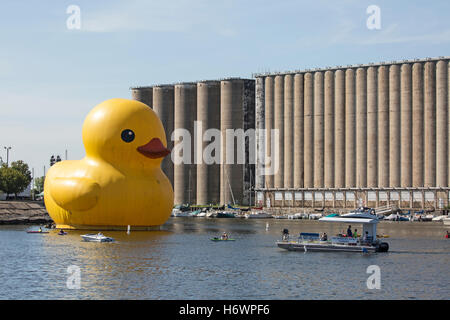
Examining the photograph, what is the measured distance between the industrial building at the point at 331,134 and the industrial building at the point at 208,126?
0.21 meters

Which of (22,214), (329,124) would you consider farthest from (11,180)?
(329,124)

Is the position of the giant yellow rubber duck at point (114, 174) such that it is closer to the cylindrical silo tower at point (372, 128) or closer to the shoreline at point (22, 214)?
the shoreline at point (22, 214)

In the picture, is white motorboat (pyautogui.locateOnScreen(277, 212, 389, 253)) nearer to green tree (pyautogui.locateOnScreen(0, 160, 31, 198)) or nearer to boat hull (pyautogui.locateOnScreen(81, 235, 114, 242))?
boat hull (pyautogui.locateOnScreen(81, 235, 114, 242))

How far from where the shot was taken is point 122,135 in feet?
205

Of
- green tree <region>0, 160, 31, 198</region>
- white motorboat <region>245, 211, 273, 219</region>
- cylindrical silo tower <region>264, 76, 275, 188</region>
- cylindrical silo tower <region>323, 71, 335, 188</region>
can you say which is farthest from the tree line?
cylindrical silo tower <region>323, 71, 335, 188</region>

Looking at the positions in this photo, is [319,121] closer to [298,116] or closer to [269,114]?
[298,116]

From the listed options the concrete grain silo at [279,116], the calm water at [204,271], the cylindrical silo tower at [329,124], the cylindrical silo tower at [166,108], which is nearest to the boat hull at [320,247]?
the calm water at [204,271]

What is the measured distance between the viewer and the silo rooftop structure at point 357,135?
14362cm

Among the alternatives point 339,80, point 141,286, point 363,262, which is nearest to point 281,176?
point 339,80

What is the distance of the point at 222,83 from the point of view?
164 meters

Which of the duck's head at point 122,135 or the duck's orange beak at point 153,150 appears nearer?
the duck's head at point 122,135

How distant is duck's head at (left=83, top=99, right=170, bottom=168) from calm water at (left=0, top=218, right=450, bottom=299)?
20.9 feet

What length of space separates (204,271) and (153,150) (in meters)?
20.8

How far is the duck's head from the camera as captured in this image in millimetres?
62562
